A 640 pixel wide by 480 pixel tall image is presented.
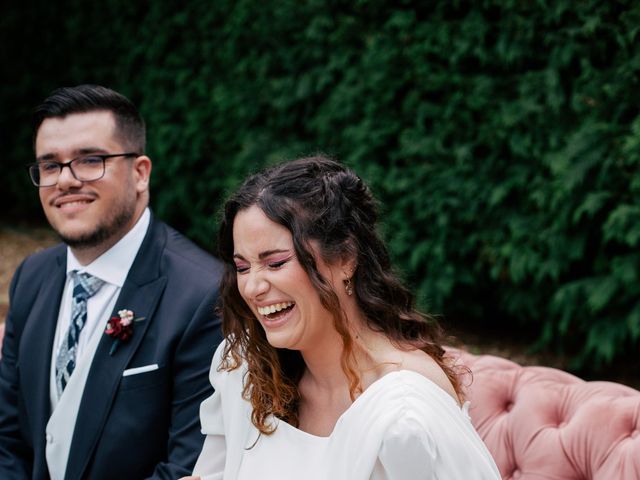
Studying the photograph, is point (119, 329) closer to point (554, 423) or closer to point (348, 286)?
point (348, 286)

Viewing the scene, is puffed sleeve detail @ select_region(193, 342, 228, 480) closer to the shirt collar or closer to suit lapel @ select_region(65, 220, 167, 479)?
suit lapel @ select_region(65, 220, 167, 479)

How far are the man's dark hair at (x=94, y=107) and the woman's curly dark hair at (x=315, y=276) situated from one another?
0.90 m

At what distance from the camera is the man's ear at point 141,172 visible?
9.84 ft

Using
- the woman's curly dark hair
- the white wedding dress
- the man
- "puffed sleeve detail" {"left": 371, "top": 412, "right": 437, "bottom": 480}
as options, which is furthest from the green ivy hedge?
"puffed sleeve detail" {"left": 371, "top": 412, "right": 437, "bottom": 480}

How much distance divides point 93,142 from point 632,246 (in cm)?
282

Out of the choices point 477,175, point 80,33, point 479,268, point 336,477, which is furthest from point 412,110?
point 80,33

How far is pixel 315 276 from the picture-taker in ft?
6.79

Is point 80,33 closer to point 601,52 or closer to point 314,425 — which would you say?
point 601,52

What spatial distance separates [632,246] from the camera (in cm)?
430

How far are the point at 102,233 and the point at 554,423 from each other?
5.34 feet

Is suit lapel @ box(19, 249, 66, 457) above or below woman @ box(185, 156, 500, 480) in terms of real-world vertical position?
below

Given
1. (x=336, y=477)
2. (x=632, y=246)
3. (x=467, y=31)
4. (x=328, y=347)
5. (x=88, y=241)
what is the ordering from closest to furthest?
1. (x=336, y=477)
2. (x=328, y=347)
3. (x=88, y=241)
4. (x=632, y=246)
5. (x=467, y=31)

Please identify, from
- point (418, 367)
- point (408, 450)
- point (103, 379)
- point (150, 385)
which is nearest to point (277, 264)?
point (418, 367)

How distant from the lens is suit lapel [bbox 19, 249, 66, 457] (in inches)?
113
